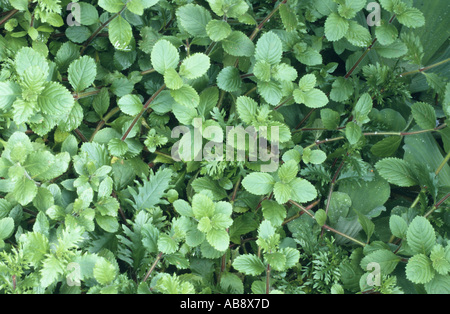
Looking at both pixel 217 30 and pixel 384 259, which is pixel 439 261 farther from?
pixel 217 30

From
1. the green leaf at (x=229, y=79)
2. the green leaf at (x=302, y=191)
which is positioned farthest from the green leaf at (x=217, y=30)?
the green leaf at (x=302, y=191)

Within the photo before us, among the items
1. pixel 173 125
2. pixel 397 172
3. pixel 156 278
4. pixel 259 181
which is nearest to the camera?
pixel 156 278

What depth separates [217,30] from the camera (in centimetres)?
107

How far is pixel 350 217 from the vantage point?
125 centimetres

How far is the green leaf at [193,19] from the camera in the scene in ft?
3.64

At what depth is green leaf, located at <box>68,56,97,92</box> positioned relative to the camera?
3.61ft

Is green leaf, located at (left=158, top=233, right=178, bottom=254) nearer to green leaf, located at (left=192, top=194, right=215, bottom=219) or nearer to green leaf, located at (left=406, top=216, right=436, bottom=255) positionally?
green leaf, located at (left=192, top=194, right=215, bottom=219)

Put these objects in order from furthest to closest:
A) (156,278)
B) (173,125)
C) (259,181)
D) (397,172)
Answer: (173,125), (397,172), (259,181), (156,278)

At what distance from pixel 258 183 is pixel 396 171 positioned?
17.6 inches

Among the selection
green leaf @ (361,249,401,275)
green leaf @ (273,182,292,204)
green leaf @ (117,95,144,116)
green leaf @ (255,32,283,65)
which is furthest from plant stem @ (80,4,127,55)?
green leaf @ (361,249,401,275)

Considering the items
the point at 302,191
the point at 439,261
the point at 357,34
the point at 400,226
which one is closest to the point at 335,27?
the point at 357,34
